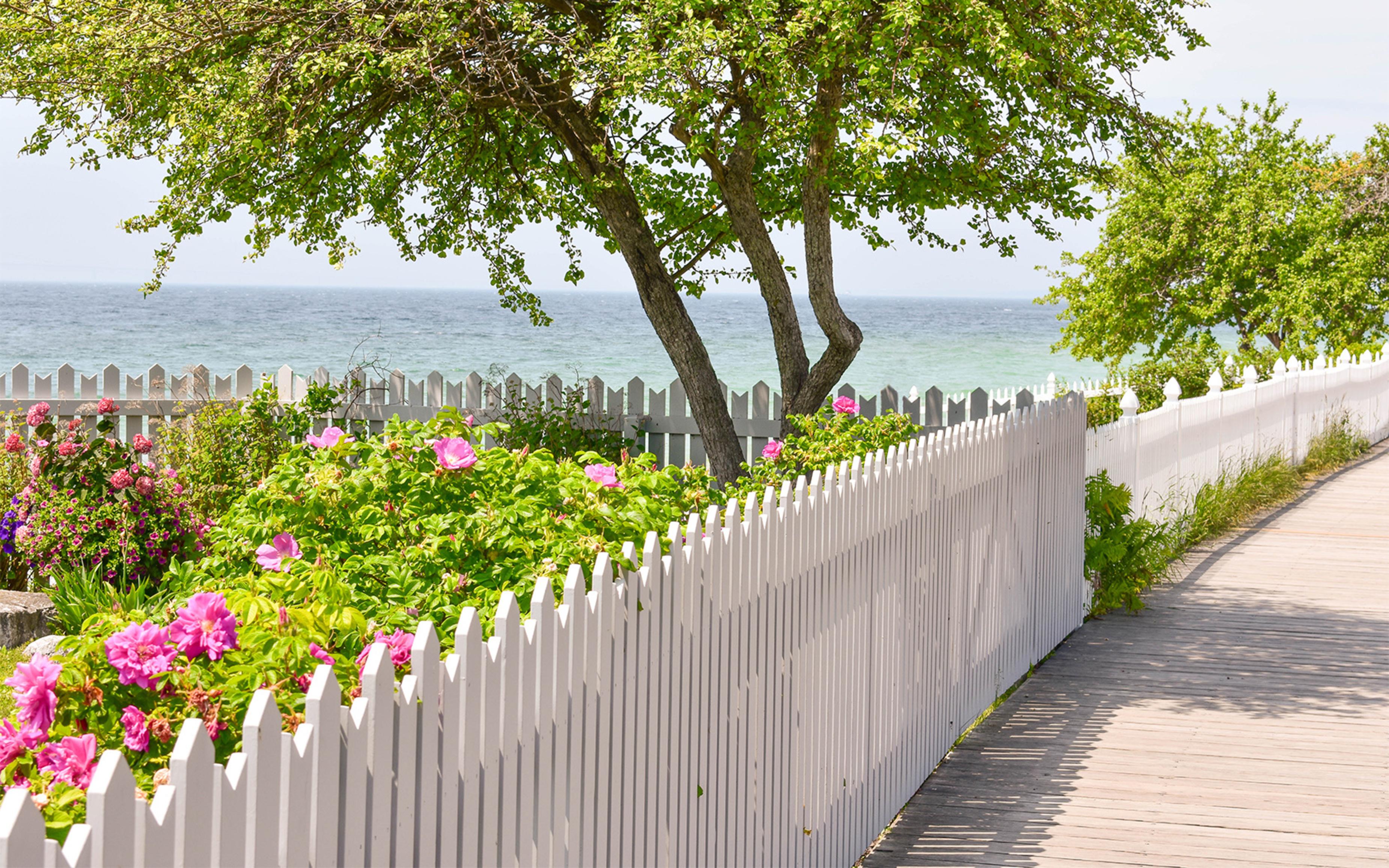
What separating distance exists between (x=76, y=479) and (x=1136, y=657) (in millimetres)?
6314

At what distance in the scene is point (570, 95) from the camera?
9.59 m

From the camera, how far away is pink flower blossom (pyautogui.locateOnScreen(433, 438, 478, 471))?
4520 mm

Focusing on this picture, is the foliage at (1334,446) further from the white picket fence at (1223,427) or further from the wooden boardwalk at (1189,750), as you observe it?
the wooden boardwalk at (1189,750)

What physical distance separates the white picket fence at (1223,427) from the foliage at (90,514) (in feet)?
19.0

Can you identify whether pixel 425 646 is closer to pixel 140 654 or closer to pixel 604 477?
pixel 140 654

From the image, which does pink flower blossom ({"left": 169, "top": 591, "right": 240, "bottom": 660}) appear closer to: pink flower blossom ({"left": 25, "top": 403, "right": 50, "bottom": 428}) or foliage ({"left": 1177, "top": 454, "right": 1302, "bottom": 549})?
pink flower blossom ({"left": 25, "top": 403, "right": 50, "bottom": 428})

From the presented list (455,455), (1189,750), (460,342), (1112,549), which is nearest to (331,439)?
(455,455)

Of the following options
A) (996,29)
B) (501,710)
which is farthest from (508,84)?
(501,710)

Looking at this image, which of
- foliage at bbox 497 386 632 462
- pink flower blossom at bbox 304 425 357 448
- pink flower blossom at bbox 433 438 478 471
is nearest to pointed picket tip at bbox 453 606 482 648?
pink flower blossom at bbox 433 438 478 471

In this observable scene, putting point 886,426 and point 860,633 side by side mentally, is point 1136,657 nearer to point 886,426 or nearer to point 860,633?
point 886,426

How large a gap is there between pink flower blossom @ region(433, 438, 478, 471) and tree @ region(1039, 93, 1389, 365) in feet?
81.6

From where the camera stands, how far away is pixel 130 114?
30.5ft

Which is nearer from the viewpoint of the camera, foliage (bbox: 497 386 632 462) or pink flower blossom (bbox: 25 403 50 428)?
pink flower blossom (bbox: 25 403 50 428)

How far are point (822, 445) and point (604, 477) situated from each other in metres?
2.68
